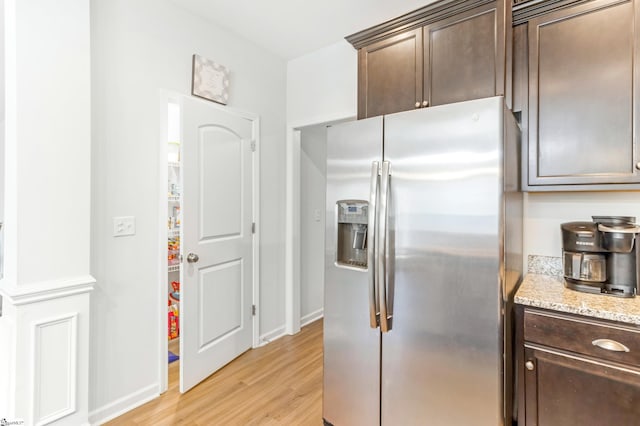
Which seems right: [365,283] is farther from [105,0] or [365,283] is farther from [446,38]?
[105,0]

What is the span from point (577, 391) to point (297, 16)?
9.07 ft

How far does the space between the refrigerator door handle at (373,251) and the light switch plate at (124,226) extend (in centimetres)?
152

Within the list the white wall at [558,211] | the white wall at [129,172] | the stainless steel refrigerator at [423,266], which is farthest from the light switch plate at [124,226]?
the white wall at [558,211]

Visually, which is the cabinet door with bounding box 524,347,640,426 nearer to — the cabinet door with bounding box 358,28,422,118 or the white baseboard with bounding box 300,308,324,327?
the cabinet door with bounding box 358,28,422,118

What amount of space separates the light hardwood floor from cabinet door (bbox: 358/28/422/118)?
1937 millimetres

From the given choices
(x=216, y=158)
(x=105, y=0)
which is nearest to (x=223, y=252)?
(x=216, y=158)

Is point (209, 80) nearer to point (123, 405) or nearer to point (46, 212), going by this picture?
point (46, 212)

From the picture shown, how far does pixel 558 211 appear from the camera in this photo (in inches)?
72.8

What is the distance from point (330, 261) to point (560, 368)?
113 centimetres

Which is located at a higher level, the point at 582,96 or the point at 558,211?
the point at 582,96

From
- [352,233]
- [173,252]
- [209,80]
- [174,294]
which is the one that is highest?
[209,80]

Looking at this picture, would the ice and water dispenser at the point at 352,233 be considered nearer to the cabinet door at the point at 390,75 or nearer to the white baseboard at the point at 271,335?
the cabinet door at the point at 390,75

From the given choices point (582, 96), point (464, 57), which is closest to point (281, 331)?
point (464, 57)

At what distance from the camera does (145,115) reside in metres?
2.09
